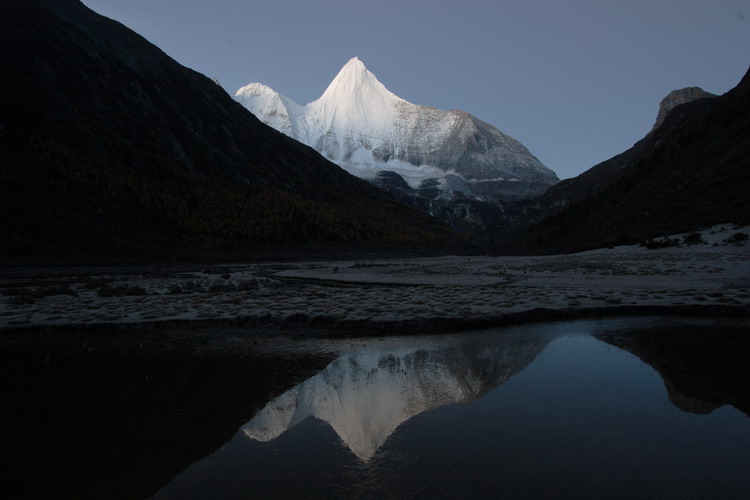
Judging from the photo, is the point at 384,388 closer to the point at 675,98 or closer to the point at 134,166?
the point at 134,166

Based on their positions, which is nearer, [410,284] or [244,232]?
[410,284]

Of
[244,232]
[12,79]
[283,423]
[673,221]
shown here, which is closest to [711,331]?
[283,423]

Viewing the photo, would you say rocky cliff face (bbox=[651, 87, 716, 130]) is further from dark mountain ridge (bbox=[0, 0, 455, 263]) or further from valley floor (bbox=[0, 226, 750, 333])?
valley floor (bbox=[0, 226, 750, 333])

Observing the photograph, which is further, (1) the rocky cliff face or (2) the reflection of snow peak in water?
(1) the rocky cliff face

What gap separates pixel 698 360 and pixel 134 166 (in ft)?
291

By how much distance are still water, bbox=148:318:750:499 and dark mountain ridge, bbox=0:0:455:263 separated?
4941cm

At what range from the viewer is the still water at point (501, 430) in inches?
155

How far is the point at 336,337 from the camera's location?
11703mm

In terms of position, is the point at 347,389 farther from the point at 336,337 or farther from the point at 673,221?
the point at 673,221

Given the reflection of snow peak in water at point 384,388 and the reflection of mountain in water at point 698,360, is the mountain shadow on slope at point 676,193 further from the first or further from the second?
the reflection of snow peak in water at point 384,388

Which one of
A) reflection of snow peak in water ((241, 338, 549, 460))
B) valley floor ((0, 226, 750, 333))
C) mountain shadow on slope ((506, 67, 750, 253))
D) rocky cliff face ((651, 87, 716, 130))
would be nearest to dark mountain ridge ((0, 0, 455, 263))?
valley floor ((0, 226, 750, 333))

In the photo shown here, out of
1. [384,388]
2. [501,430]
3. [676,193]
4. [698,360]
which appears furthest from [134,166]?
[501,430]

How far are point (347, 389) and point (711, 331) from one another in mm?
9258

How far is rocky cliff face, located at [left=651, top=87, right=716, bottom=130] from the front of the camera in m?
176
